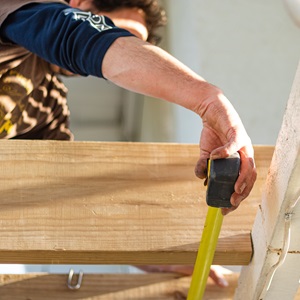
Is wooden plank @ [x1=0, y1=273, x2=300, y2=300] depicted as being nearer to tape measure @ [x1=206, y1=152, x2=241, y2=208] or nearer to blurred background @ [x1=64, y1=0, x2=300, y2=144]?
tape measure @ [x1=206, y1=152, x2=241, y2=208]

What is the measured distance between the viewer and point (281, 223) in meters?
0.82

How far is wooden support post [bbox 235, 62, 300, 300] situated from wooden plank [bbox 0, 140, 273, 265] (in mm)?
46

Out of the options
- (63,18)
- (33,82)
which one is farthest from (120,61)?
(33,82)

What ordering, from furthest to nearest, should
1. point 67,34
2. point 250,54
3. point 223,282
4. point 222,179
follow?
point 250,54 → point 223,282 → point 67,34 → point 222,179

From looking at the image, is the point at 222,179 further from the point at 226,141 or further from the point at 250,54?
the point at 250,54

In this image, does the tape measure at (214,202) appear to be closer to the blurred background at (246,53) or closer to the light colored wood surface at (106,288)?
the light colored wood surface at (106,288)

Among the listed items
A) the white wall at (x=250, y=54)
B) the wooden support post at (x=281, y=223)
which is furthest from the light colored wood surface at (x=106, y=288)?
the white wall at (x=250, y=54)

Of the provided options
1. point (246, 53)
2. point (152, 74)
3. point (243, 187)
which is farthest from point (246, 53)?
point (243, 187)

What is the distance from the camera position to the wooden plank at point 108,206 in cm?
89

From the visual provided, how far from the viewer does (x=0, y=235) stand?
0.89m

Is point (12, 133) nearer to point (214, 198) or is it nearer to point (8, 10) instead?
point (8, 10)

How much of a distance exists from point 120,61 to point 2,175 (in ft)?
0.73

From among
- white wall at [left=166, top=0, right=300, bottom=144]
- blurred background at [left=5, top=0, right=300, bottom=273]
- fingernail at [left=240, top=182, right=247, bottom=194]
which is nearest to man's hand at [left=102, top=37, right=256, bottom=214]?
fingernail at [left=240, top=182, right=247, bottom=194]

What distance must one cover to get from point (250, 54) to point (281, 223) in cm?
135
